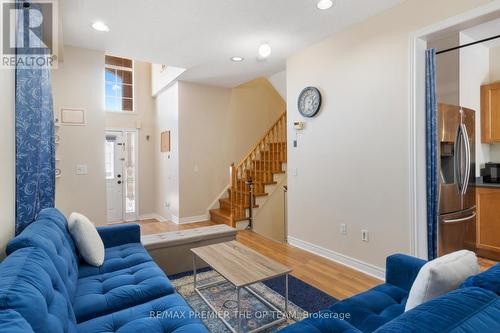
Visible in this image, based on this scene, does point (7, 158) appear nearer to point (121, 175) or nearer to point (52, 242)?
point (52, 242)

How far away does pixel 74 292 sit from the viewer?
5.41 ft

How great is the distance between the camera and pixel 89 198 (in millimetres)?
3797

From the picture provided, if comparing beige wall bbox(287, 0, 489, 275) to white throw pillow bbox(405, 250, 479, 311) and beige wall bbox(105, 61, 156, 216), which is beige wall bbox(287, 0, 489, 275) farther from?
beige wall bbox(105, 61, 156, 216)

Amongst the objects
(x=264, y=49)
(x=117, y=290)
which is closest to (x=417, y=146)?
(x=264, y=49)

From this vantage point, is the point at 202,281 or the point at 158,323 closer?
the point at 158,323

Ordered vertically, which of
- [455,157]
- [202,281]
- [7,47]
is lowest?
[202,281]

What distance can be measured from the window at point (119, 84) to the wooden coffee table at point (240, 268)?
4.79 meters

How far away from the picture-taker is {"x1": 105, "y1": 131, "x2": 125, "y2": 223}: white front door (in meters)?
5.82

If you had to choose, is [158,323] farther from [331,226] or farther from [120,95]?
[120,95]

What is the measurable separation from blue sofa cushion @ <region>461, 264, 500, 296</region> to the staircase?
4.09m

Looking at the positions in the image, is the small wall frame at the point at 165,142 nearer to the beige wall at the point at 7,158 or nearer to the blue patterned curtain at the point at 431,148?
the beige wall at the point at 7,158

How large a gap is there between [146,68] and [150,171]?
7.90ft

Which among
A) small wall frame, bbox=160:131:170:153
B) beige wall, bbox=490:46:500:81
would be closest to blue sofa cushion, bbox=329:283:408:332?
beige wall, bbox=490:46:500:81

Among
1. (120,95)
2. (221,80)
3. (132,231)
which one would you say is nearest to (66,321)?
(132,231)
